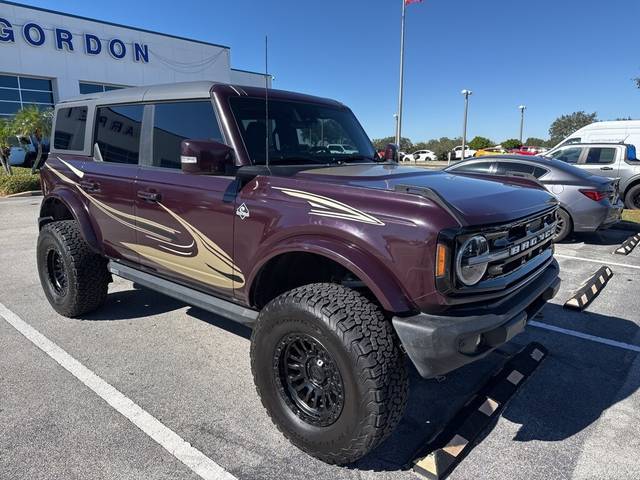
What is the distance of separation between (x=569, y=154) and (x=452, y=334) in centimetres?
1185

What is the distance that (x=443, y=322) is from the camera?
7.01 ft

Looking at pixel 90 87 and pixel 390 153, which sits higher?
pixel 90 87

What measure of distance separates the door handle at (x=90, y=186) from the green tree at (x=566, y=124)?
216 ft

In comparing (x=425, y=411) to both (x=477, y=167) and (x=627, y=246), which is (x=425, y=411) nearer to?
(x=627, y=246)

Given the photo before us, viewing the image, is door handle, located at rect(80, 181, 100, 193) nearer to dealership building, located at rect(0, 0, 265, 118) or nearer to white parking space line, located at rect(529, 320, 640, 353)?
white parking space line, located at rect(529, 320, 640, 353)

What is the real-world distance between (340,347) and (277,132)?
1663 millimetres

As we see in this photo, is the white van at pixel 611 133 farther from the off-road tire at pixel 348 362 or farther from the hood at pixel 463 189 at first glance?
the off-road tire at pixel 348 362

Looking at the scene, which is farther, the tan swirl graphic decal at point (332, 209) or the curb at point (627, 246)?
the curb at point (627, 246)

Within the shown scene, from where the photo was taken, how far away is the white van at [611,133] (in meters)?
14.5

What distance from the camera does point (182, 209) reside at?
312 centimetres

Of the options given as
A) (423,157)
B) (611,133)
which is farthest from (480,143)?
(611,133)

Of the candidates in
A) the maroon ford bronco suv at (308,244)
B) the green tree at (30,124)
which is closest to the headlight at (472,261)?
the maroon ford bronco suv at (308,244)

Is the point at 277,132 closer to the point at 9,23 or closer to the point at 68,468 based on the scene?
the point at 68,468

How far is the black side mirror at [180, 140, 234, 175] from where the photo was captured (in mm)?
2600
